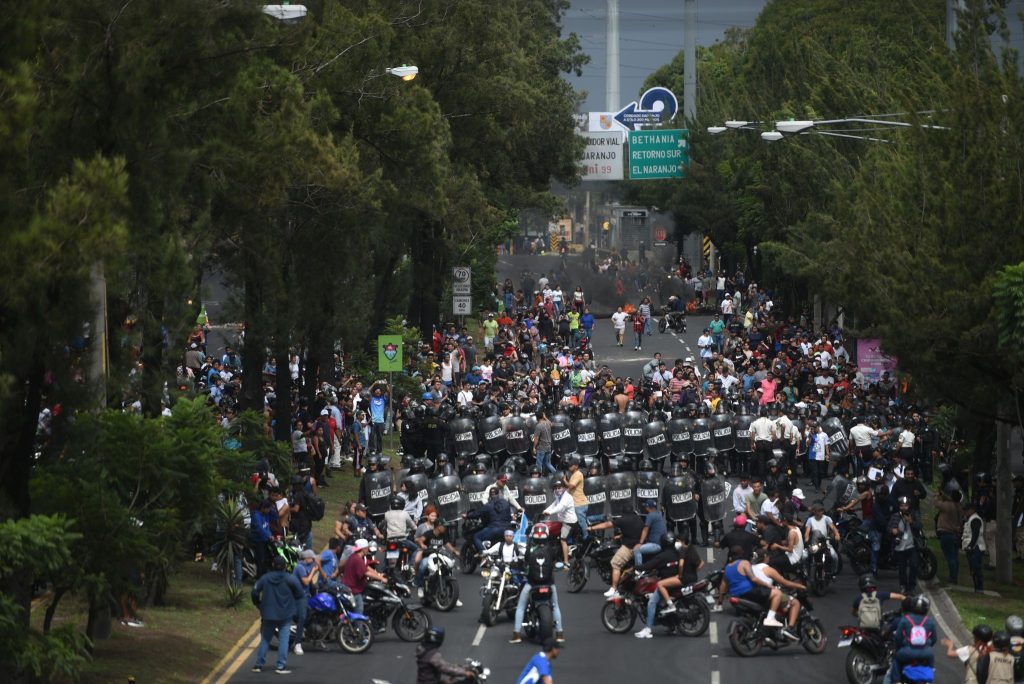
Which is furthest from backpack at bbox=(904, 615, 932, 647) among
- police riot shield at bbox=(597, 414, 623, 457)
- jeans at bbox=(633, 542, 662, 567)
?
police riot shield at bbox=(597, 414, 623, 457)

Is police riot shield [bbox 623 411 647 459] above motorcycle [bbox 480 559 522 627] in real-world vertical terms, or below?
above

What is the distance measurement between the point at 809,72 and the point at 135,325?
122 feet

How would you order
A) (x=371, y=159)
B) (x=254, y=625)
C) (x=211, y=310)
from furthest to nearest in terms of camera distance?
(x=211, y=310) → (x=371, y=159) → (x=254, y=625)

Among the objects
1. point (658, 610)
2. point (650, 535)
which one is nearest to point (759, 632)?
point (658, 610)

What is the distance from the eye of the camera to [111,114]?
16.7 metres

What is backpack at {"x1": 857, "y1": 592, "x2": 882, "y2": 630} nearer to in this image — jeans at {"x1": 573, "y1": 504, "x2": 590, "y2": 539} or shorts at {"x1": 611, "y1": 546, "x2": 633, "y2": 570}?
shorts at {"x1": 611, "y1": 546, "x2": 633, "y2": 570}

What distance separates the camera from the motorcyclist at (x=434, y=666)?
1752cm

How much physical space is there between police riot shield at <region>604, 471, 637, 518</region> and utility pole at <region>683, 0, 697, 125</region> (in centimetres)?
6570

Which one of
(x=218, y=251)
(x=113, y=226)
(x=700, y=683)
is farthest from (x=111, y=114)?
(x=218, y=251)

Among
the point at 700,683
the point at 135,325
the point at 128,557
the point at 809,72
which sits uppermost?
the point at 809,72

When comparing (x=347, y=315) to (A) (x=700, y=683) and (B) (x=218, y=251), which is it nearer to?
(B) (x=218, y=251)

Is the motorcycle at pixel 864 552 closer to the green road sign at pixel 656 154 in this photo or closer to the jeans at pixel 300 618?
the jeans at pixel 300 618

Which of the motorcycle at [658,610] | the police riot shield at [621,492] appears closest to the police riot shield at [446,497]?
the police riot shield at [621,492]

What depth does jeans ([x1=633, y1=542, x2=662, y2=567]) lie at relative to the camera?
79.4ft
